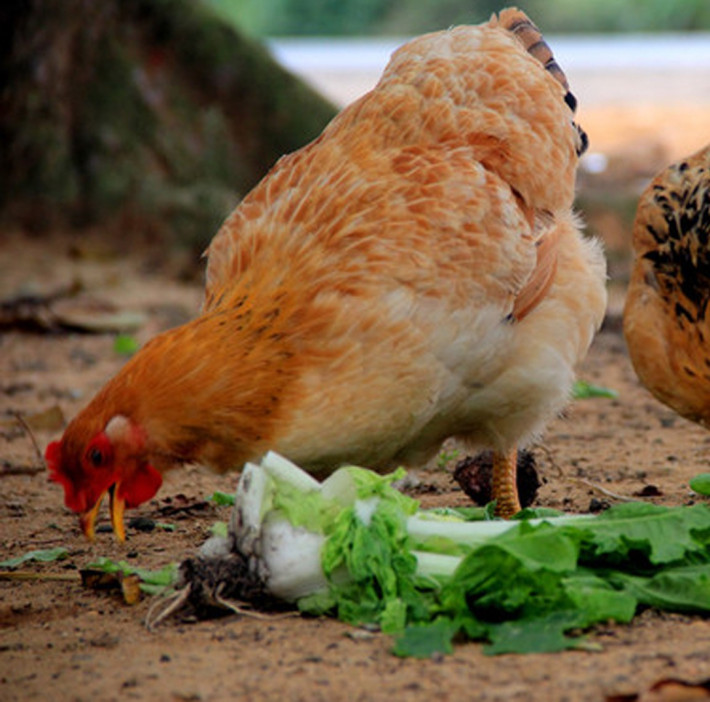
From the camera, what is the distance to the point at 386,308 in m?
3.59

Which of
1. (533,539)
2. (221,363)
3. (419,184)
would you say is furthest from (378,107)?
(533,539)

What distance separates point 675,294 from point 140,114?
21.0 feet

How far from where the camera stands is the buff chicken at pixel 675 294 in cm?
391

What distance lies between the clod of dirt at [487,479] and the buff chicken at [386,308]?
0.15m

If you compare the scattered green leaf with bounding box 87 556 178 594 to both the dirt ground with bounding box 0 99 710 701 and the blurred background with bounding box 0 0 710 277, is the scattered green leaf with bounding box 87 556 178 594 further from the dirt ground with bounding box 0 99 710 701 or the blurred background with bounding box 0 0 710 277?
the blurred background with bounding box 0 0 710 277

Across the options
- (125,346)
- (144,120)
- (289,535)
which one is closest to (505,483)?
(289,535)

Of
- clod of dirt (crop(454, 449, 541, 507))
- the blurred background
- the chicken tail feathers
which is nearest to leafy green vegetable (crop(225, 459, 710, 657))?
clod of dirt (crop(454, 449, 541, 507))

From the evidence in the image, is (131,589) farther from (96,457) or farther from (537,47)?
(537,47)

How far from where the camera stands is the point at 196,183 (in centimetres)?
952

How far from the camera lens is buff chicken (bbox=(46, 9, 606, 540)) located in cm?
354

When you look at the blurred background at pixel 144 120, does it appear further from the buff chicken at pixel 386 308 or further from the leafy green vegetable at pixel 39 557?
the leafy green vegetable at pixel 39 557

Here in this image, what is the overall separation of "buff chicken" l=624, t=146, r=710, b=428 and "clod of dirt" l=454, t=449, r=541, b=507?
0.60 m

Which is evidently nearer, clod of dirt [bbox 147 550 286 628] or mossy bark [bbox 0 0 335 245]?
clod of dirt [bbox 147 550 286 628]

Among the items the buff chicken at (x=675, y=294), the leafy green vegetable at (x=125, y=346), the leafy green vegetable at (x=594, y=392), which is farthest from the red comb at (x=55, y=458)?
the leafy green vegetable at (x=125, y=346)
